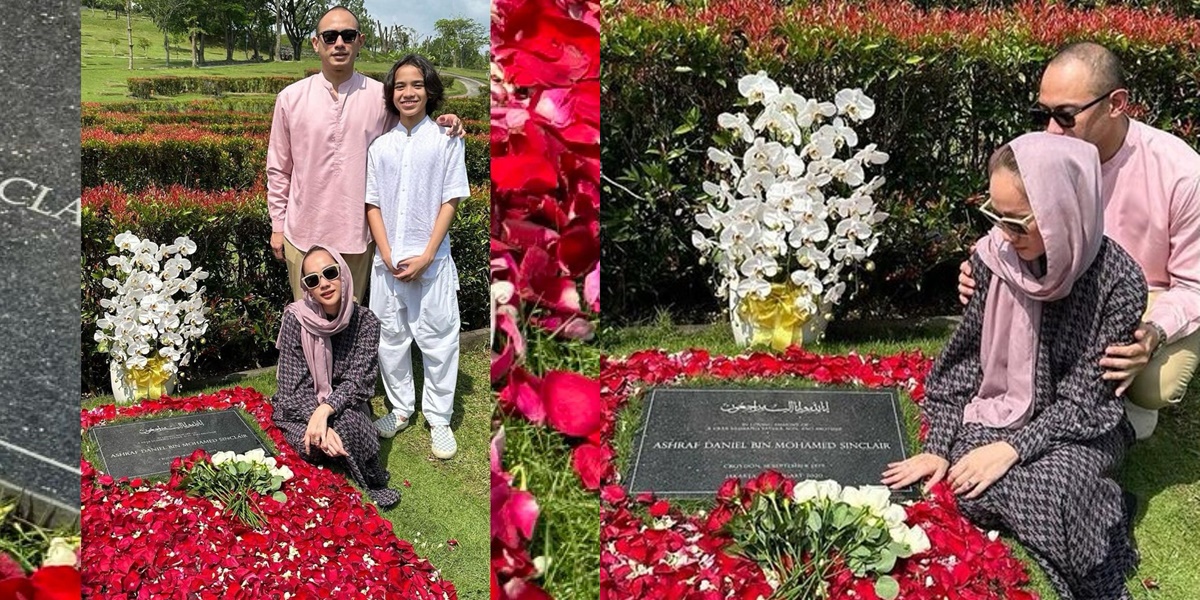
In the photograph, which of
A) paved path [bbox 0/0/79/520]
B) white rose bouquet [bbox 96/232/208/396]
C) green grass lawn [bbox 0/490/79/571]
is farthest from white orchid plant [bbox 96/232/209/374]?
green grass lawn [bbox 0/490/79/571]

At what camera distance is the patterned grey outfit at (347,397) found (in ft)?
6.98

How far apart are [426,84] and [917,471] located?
1.82 m

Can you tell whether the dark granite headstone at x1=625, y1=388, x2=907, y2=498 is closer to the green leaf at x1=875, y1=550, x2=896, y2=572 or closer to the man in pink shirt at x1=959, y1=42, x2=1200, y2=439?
the green leaf at x1=875, y1=550, x2=896, y2=572

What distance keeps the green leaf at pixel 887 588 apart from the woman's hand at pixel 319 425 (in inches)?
56.4

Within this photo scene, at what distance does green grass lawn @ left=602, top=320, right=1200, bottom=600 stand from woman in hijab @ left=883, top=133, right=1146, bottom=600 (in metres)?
0.09

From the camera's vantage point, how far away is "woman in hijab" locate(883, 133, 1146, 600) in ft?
8.02

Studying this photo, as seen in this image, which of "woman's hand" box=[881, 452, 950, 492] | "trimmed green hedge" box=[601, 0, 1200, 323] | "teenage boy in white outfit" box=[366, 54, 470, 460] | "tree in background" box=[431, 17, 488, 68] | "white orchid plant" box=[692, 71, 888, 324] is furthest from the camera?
"trimmed green hedge" box=[601, 0, 1200, 323]

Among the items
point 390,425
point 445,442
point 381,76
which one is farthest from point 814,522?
point 381,76

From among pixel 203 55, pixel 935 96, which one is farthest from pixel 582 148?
pixel 935 96

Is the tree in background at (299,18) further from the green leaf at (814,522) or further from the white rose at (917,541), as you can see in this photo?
the white rose at (917,541)

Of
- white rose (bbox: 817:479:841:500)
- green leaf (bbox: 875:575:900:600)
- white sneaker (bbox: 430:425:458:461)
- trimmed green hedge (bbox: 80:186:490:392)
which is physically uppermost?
trimmed green hedge (bbox: 80:186:490:392)

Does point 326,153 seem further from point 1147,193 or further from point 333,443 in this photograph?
point 1147,193

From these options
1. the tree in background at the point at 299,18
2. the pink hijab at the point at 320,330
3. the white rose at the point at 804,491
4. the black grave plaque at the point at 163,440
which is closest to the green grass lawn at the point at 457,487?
the pink hijab at the point at 320,330

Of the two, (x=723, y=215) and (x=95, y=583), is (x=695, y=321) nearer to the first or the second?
(x=723, y=215)
